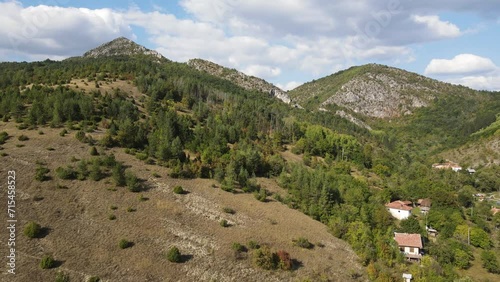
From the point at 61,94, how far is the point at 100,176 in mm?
38697

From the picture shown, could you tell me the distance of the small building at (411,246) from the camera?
56344mm

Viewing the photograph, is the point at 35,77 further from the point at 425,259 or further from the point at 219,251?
the point at 425,259

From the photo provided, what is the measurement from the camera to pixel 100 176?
56.5 metres

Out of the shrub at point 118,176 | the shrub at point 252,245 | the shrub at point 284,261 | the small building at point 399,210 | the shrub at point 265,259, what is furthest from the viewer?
the small building at point 399,210

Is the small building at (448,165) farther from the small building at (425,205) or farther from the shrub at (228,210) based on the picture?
the shrub at (228,210)

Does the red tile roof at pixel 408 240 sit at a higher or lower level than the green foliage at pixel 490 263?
higher

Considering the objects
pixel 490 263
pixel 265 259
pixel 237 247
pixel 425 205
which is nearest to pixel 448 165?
pixel 425 205

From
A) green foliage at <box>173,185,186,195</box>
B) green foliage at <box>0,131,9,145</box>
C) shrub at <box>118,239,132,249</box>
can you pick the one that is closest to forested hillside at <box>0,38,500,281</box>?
green foliage at <box>0,131,9,145</box>

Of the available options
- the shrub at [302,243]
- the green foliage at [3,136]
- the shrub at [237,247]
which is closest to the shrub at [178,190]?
the shrub at [237,247]

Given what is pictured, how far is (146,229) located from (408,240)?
4361cm

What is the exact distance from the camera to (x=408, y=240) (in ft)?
192

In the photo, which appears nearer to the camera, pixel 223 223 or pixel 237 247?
pixel 237 247

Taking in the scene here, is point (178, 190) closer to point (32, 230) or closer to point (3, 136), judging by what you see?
point (32, 230)

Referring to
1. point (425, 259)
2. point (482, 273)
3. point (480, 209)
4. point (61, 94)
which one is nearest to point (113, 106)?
point (61, 94)
